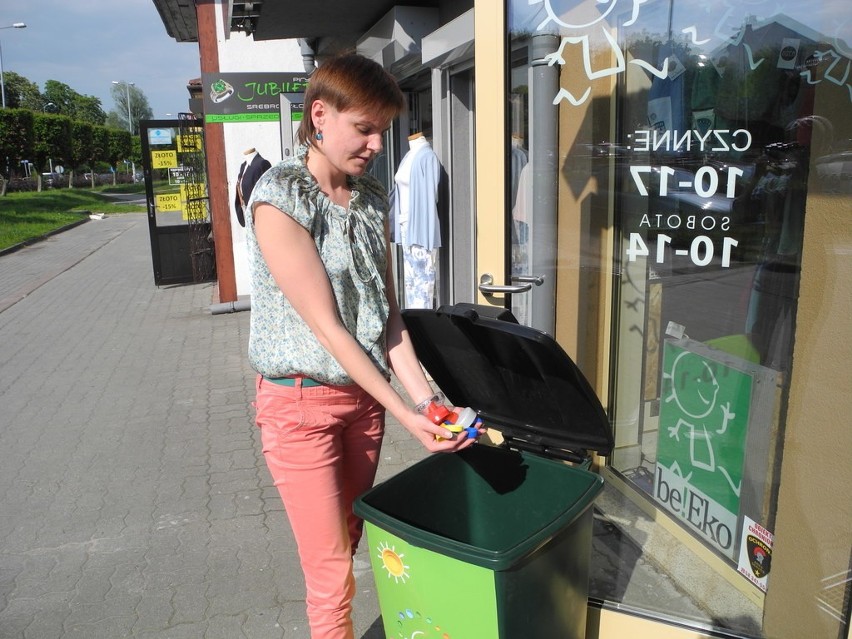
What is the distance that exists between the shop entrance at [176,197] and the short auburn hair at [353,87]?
29.8 feet

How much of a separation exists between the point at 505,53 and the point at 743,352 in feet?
4.36

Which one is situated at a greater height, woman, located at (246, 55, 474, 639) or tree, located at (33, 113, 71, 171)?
tree, located at (33, 113, 71, 171)

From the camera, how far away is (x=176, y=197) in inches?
408

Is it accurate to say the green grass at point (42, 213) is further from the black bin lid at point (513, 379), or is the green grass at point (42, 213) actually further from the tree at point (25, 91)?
the tree at point (25, 91)

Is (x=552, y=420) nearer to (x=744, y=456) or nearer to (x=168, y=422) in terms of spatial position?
(x=744, y=456)

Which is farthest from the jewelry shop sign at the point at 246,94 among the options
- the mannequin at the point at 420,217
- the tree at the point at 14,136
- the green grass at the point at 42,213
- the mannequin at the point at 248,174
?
the tree at the point at 14,136

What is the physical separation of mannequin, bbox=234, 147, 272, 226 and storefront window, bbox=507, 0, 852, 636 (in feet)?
18.5

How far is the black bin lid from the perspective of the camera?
1752 millimetres

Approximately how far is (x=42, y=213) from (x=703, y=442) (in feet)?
91.4

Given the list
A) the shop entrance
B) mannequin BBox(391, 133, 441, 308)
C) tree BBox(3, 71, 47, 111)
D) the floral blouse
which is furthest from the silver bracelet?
tree BBox(3, 71, 47, 111)

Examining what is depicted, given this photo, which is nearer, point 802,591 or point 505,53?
point 802,591

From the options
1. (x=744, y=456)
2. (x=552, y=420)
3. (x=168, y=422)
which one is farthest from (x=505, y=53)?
(x=168, y=422)

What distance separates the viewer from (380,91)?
1.75 metres

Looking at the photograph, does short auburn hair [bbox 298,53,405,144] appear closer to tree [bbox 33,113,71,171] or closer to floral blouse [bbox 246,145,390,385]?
floral blouse [bbox 246,145,390,385]
